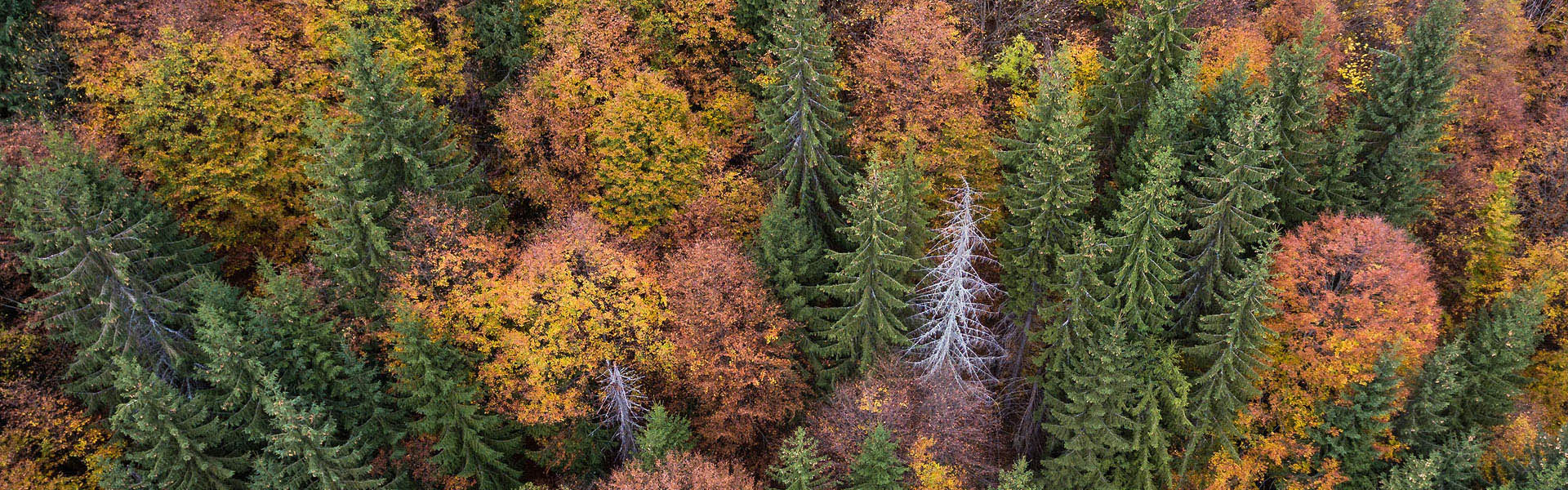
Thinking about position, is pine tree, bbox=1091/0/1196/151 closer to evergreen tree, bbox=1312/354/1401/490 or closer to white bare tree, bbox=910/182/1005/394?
white bare tree, bbox=910/182/1005/394

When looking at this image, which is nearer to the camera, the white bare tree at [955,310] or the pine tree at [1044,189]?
the white bare tree at [955,310]

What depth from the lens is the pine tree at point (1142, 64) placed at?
29.3 metres

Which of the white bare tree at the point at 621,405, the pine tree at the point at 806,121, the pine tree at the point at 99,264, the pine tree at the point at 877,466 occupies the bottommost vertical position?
the white bare tree at the point at 621,405

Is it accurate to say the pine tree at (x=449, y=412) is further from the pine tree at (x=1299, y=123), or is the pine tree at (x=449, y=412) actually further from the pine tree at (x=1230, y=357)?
the pine tree at (x=1299, y=123)

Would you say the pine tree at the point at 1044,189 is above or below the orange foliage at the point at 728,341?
above

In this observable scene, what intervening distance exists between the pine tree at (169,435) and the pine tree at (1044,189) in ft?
90.2

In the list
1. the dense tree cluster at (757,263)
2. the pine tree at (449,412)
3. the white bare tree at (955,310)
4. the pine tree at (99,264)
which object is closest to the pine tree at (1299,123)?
the dense tree cluster at (757,263)

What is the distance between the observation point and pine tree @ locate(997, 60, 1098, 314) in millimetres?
26906

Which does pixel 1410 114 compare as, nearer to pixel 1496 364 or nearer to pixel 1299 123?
pixel 1299 123

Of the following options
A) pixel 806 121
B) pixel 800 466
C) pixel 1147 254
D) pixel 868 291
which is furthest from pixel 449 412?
pixel 1147 254

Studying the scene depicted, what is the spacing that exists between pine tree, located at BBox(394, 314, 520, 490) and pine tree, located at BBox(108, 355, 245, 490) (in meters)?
5.81

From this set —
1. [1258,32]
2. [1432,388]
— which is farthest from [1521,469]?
[1258,32]

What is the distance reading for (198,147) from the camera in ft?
107

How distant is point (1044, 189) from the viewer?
2792 cm
